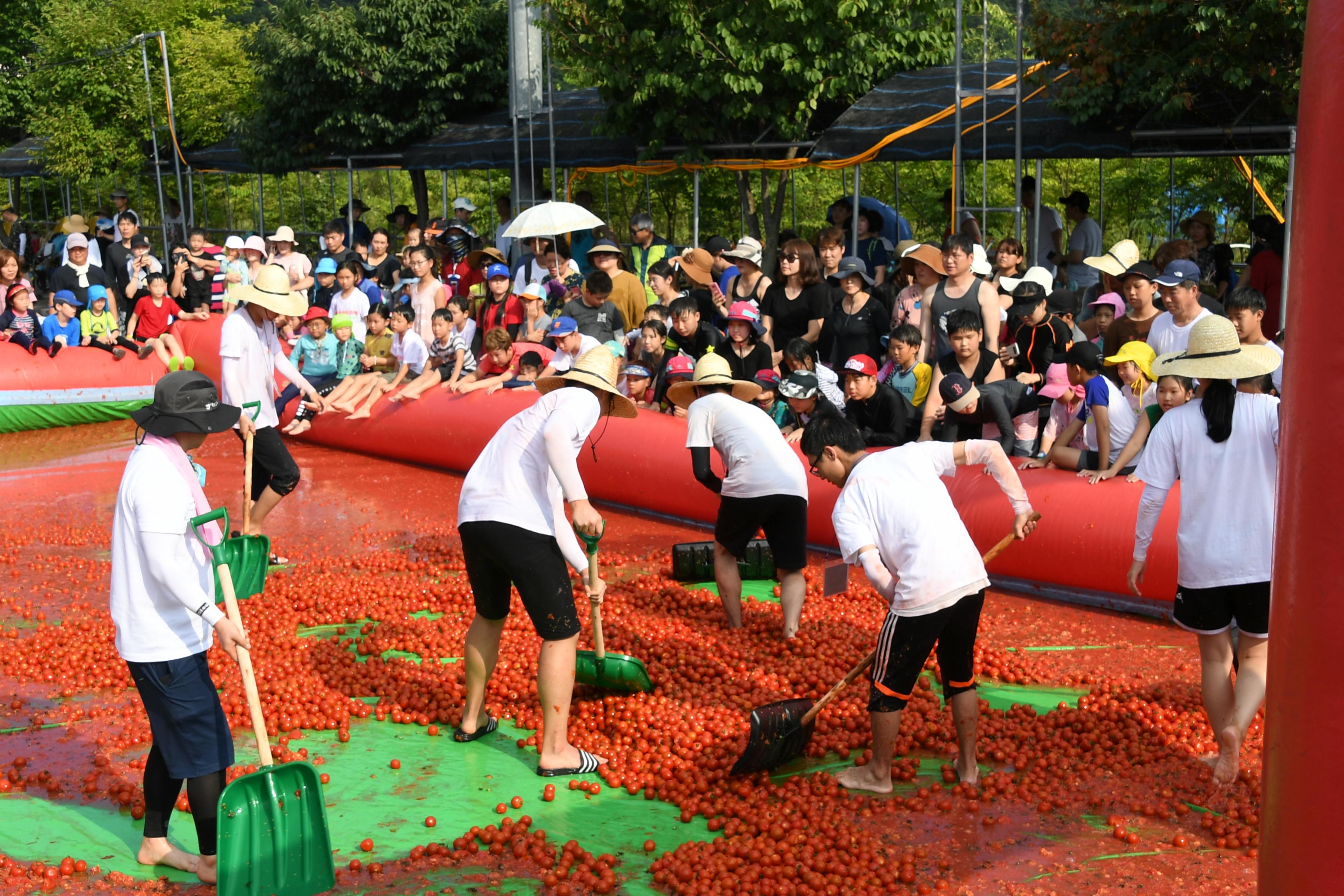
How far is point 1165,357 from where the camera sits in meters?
6.40

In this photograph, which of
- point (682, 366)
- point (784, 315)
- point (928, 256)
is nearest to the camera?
point (928, 256)

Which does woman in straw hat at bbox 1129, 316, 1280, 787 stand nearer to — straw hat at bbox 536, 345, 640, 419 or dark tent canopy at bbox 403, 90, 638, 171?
straw hat at bbox 536, 345, 640, 419

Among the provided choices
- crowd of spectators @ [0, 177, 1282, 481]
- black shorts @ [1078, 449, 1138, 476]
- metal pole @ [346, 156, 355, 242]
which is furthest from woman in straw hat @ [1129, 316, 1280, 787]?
metal pole @ [346, 156, 355, 242]

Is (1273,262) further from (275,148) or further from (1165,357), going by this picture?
(275,148)

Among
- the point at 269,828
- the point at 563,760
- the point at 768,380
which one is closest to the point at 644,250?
the point at 768,380

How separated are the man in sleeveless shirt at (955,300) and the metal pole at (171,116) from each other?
17923mm

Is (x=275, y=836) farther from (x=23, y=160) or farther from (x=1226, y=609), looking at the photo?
(x=23, y=160)

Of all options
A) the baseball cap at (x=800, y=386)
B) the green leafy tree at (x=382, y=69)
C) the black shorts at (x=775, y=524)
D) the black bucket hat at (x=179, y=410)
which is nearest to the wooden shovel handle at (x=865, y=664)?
the black shorts at (x=775, y=524)

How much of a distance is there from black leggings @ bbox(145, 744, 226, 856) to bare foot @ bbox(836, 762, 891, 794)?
8.48 feet

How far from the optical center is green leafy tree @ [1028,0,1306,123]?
1035cm

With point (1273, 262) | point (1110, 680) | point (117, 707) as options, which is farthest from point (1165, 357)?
point (117, 707)

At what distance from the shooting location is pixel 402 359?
13.3 metres

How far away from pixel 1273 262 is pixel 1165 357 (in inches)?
193

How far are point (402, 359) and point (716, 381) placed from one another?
6571mm
